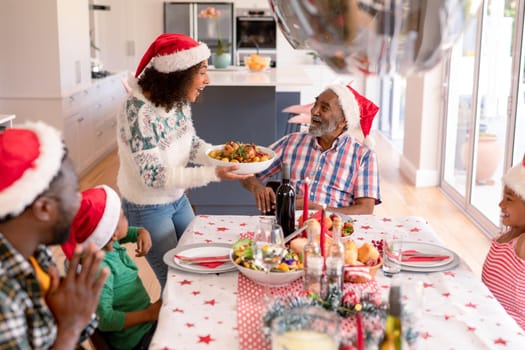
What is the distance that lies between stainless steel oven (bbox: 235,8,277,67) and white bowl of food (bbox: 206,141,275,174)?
6229 mm

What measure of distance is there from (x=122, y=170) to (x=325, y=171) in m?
0.87

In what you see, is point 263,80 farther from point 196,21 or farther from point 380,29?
point 196,21

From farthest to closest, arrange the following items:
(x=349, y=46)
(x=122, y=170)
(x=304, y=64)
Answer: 1. (x=304, y=64)
2. (x=122, y=170)
3. (x=349, y=46)

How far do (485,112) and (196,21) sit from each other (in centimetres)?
475

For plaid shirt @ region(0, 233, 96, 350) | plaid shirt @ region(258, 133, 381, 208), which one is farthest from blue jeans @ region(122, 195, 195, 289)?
plaid shirt @ region(0, 233, 96, 350)

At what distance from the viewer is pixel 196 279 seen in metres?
2.12

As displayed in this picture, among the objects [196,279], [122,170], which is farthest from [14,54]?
[196,279]

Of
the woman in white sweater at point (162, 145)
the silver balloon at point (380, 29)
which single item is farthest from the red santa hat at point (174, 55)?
the silver balloon at point (380, 29)

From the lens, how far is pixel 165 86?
2811mm

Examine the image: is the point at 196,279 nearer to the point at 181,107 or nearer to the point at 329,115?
the point at 181,107

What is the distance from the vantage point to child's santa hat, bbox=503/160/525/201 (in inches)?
90.6

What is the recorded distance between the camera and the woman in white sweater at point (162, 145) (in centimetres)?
271

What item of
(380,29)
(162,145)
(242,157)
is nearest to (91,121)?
(242,157)

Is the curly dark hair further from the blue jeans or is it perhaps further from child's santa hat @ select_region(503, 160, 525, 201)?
child's santa hat @ select_region(503, 160, 525, 201)
